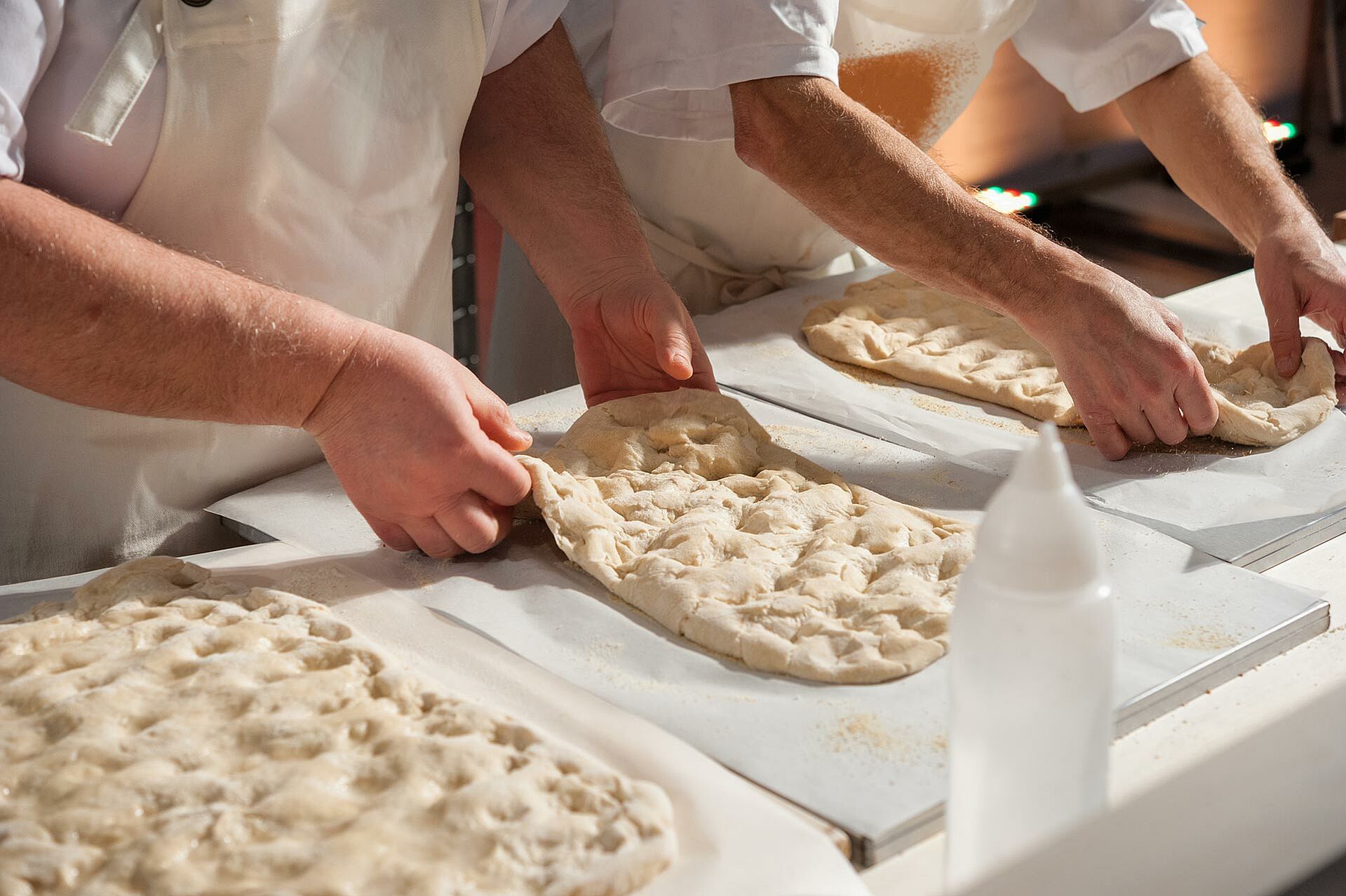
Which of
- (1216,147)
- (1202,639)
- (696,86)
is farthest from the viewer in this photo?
(1216,147)

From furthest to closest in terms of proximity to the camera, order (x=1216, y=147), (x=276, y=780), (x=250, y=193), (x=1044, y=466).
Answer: (x=1216, y=147) → (x=250, y=193) → (x=276, y=780) → (x=1044, y=466)

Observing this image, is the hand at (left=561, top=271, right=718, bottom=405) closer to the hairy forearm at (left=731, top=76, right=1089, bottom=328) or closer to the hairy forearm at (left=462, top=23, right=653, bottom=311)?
the hairy forearm at (left=462, top=23, right=653, bottom=311)

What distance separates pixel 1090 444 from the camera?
165 centimetres

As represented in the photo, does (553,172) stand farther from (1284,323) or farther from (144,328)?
(1284,323)

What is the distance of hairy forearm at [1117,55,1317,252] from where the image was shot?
1.99m

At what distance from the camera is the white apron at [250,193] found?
137cm

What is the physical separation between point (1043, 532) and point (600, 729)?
1.64 ft

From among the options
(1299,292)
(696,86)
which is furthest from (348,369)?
(1299,292)

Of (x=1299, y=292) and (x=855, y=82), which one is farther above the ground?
(x=855, y=82)

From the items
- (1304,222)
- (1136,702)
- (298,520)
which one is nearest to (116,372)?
(298,520)

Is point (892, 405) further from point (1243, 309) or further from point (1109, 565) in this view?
point (1243, 309)

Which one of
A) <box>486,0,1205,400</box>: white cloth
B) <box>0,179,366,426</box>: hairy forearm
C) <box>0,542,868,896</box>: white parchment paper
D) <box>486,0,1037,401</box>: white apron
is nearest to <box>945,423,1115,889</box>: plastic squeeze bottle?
<box>0,542,868,896</box>: white parchment paper

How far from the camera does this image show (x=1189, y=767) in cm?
57

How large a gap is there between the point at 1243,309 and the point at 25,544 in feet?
6.34
